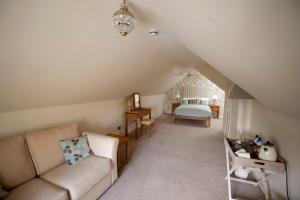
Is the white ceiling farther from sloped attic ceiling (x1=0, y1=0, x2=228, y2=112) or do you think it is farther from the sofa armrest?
the sofa armrest

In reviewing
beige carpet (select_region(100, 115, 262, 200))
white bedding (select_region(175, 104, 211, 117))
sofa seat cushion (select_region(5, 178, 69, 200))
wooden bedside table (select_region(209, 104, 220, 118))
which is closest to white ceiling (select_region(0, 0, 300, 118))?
sofa seat cushion (select_region(5, 178, 69, 200))

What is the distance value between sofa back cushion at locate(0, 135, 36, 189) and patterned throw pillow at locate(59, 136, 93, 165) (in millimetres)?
357

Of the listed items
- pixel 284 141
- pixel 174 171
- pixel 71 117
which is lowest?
pixel 174 171

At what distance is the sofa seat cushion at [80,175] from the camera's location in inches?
58.2

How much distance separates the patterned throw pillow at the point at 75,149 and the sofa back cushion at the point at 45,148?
0.23ft

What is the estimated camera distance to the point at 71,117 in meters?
2.57

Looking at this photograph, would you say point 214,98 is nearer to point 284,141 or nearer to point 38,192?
point 284,141

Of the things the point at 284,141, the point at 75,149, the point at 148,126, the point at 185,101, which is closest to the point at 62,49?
the point at 75,149

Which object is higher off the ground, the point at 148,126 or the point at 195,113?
the point at 195,113

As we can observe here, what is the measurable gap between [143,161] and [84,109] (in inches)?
60.8

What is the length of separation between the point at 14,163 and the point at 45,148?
0.30 meters

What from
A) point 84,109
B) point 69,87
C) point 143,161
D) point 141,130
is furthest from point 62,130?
point 141,130

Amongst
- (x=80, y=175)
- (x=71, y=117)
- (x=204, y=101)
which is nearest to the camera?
(x=80, y=175)

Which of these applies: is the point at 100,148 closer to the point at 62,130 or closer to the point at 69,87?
the point at 62,130
